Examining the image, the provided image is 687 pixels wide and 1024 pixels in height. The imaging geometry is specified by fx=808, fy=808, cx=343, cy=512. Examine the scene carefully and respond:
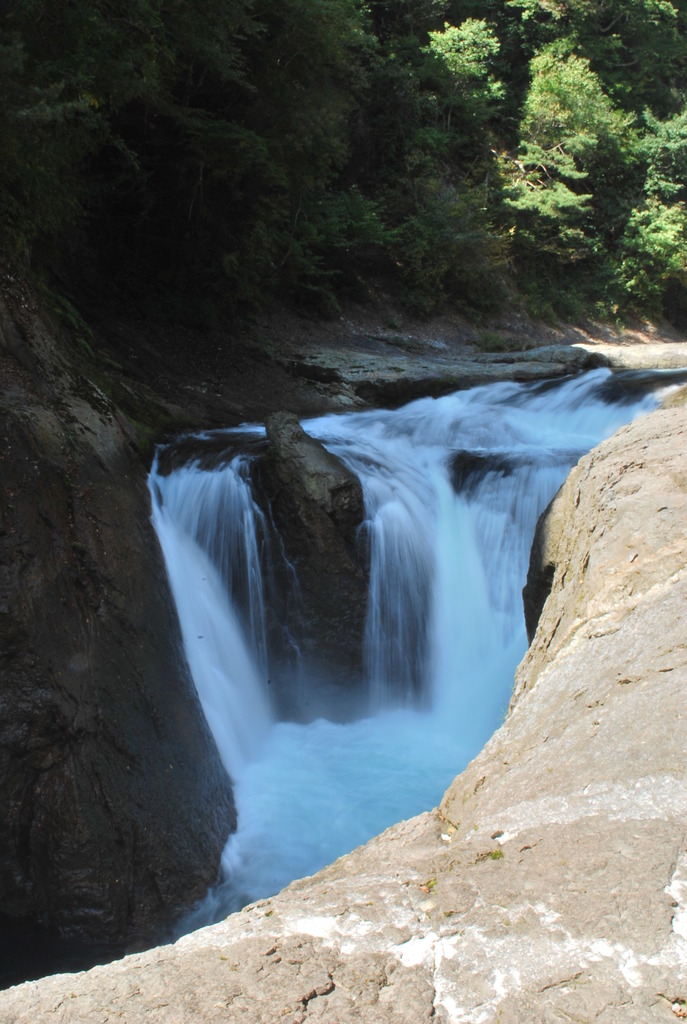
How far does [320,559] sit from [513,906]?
18.0 ft

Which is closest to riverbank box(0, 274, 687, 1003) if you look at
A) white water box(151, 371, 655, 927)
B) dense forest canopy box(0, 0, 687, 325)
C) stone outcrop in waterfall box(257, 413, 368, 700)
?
white water box(151, 371, 655, 927)

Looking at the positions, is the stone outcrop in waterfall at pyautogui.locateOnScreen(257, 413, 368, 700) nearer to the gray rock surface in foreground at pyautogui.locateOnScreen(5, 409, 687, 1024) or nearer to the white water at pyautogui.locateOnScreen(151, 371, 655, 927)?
the white water at pyautogui.locateOnScreen(151, 371, 655, 927)

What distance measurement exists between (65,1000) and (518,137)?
25524 mm

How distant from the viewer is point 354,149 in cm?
2016

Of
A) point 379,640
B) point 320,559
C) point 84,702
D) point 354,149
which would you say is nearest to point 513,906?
point 84,702

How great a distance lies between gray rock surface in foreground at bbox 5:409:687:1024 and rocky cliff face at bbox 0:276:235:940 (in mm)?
1903

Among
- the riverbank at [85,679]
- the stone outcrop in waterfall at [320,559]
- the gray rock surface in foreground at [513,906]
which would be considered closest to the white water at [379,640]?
the stone outcrop in waterfall at [320,559]

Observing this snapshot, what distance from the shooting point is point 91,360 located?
8906 millimetres

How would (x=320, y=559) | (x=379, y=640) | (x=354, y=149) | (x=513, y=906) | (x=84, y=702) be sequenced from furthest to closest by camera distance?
(x=354, y=149) → (x=379, y=640) → (x=320, y=559) → (x=84, y=702) → (x=513, y=906)

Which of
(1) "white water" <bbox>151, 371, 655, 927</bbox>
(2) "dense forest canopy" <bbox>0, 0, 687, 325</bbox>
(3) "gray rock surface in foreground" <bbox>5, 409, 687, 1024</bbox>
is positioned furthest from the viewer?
(2) "dense forest canopy" <bbox>0, 0, 687, 325</bbox>

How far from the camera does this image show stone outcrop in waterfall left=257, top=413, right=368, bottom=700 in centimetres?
Answer: 742

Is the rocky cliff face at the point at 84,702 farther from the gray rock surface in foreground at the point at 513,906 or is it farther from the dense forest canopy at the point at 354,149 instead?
the dense forest canopy at the point at 354,149

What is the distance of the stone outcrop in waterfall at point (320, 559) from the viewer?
7.42 metres

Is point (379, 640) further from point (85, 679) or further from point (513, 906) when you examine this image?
point (513, 906)
